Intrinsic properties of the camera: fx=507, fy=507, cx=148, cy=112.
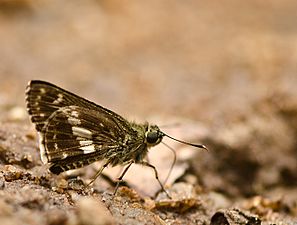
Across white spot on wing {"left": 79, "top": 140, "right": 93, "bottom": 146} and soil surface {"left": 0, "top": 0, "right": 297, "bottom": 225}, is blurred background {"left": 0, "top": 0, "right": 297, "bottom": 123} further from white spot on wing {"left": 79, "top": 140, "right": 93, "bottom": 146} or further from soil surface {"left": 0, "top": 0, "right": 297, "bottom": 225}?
white spot on wing {"left": 79, "top": 140, "right": 93, "bottom": 146}

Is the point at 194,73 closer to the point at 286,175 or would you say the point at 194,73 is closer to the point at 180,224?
the point at 286,175

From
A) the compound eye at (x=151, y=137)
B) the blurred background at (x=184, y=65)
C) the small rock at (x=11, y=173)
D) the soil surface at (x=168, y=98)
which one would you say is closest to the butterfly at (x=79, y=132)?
the compound eye at (x=151, y=137)

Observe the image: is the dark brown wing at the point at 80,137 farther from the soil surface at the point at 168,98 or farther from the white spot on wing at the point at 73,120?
the soil surface at the point at 168,98

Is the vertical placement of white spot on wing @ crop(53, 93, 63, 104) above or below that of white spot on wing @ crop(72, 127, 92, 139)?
above

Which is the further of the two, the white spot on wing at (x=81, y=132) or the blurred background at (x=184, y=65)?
the blurred background at (x=184, y=65)

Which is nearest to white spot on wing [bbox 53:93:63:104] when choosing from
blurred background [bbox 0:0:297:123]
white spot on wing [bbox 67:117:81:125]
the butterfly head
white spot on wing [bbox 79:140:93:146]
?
white spot on wing [bbox 67:117:81:125]

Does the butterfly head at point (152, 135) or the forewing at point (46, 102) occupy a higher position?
the butterfly head at point (152, 135)

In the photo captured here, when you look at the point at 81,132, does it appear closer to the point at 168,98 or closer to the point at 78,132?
the point at 78,132

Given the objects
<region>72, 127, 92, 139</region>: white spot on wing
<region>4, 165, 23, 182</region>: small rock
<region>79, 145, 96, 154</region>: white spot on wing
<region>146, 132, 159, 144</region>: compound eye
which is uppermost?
<region>146, 132, 159, 144</region>: compound eye

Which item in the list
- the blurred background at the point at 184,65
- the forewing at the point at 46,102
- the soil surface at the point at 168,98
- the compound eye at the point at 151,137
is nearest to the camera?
the soil surface at the point at 168,98
